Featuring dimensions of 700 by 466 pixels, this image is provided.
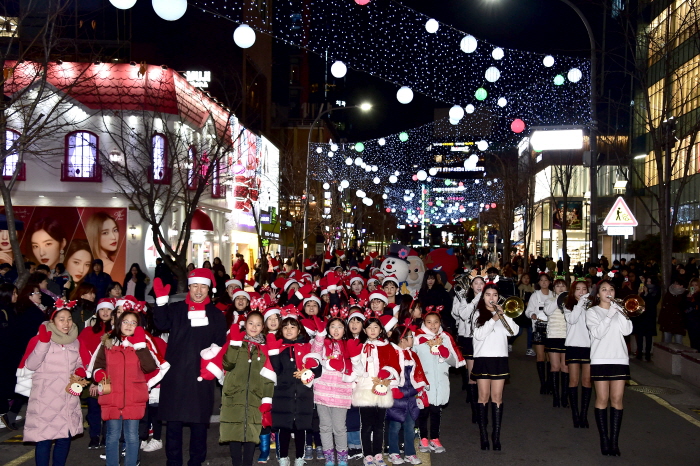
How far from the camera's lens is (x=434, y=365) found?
7.83 metres

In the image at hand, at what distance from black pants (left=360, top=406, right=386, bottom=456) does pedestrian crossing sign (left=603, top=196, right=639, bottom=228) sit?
9673mm

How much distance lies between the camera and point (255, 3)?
43844mm

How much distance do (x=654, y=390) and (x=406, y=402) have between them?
5.98 meters

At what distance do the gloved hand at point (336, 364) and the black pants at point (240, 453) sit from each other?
1.04 m

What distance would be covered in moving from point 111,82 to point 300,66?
60428 mm

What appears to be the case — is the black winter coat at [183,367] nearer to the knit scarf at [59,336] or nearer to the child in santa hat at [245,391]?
the child in santa hat at [245,391]

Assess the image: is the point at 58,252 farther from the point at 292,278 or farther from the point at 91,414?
the point at 91,414

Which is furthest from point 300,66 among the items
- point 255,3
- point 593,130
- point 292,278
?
point 292,278

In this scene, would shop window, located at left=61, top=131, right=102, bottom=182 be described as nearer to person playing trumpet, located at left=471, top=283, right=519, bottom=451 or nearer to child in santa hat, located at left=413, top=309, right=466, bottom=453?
child in santa hat, located at left=413, top=309, right=466, bottom=453

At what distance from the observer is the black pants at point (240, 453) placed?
6.62 metres

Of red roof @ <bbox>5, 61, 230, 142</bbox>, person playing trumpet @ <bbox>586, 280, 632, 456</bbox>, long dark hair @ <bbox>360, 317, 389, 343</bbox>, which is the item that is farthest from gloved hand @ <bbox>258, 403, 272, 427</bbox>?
red roof @ <bbox>5, 61, 230, 142</bbox>

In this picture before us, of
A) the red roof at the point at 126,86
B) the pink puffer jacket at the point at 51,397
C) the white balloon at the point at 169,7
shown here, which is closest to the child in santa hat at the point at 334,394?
the pink puffer jacket at the point at 51,397

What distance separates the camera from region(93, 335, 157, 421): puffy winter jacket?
6457 mm

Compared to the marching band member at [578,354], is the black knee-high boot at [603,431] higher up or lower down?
lower down
